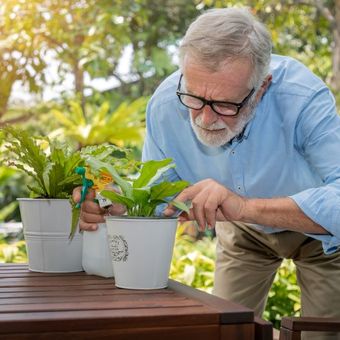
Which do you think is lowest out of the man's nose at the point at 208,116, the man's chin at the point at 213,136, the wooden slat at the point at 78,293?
the wooden slat at the point at 78,293

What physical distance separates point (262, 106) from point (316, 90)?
0.60 feet

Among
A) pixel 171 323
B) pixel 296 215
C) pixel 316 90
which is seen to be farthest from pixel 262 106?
pixel 171 323

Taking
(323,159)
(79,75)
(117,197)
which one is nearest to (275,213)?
(323,159)

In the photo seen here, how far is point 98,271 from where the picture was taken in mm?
1993

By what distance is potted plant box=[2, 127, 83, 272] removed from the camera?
203 centimetres

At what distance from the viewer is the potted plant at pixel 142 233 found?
1698 millimetres

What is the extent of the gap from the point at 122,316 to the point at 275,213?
67 cm

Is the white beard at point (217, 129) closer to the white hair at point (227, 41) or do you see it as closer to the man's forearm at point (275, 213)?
the white hair at point (227, 41)

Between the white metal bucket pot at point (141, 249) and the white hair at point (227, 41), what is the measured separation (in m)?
0.50

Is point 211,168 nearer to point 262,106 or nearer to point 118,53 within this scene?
point 262,106

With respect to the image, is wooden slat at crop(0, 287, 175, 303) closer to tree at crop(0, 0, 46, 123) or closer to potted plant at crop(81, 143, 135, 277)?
potted plant at crop(81, 143, 135, 277)

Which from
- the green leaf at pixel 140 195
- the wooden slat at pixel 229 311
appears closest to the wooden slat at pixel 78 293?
the wooden slat at pixel 229 311

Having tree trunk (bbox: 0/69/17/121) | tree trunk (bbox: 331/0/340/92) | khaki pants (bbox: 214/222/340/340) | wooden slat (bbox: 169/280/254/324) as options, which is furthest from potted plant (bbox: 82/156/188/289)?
tree trunk (bbox: 0/69/17/121)

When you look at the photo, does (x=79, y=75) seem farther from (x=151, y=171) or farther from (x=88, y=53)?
(x=151, y=171)
